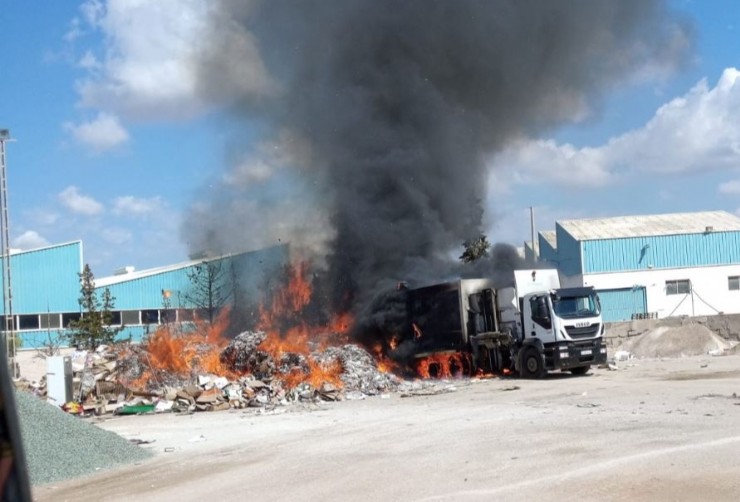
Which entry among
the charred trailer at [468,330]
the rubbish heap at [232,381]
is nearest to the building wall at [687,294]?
the charred trailer at [468,330]

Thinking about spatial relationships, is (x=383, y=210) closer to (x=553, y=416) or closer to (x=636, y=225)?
(x=553, y=416)

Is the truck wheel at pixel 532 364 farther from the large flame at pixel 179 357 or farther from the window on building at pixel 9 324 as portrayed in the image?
the window on building at pixel 9 324

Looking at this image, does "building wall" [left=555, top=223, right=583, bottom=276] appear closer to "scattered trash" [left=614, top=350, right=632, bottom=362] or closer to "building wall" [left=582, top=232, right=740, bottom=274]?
"building wall" [left=582, top=232, right=740, bottom=274]

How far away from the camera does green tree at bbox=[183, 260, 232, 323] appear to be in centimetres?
3744

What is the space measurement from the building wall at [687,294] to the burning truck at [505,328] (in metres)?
24.2

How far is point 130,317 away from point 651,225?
31528 millimetres

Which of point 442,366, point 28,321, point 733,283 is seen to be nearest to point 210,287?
point 28,321

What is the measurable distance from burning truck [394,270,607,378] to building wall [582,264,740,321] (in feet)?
79.3

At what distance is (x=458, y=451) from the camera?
441 inches

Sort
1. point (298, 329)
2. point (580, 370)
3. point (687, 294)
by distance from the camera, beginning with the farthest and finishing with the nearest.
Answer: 1. point (687, 294)
2. point (298, 329)
3. point (580, 370)

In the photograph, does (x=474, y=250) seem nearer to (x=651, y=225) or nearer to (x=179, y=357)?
(x=179, y=357)

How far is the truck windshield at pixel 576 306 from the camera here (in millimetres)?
22672

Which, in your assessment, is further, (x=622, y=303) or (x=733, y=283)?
(x=733, y=283)

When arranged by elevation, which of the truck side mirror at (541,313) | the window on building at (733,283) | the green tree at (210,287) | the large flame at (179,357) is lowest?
the large flame at (179,357)
